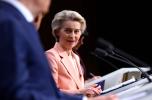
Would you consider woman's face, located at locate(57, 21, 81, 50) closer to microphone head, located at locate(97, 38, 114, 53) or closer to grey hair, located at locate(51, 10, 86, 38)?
grey hair, located at locate(51, 10, 86, 38)

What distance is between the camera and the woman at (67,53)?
2781 millimetres

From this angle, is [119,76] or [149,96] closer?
[149,96]

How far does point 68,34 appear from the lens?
117 inches

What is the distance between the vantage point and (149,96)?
1651mm

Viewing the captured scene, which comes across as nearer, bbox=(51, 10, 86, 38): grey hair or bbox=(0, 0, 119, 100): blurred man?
bbox=(0, 0, 119, 100): blurred man

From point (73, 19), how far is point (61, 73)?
1.05 feet

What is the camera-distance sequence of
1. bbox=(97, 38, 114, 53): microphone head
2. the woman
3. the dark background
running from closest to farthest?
bbox=(97, 38, 114, 53): microphone head → the woman → the dark background

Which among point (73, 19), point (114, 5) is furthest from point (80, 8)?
point (73, 19)

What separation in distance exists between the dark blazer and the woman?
122cm

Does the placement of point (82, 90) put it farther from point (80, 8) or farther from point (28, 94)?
point (80, 8)

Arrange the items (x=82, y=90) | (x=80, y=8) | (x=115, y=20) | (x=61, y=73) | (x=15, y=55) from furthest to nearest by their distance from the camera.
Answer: (x=115, y=20) → (x=80, y=8) → (x=61, y=73) → (x=82, y=90) → (x=15, y=55)

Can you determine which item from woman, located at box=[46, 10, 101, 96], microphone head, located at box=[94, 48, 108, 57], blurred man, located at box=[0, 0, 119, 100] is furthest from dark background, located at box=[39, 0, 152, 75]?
blurred man, located at box=[0, 0, 119, 100]

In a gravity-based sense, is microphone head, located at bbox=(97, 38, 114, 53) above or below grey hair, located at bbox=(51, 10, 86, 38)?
below

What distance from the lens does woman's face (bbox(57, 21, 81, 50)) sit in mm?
2953
